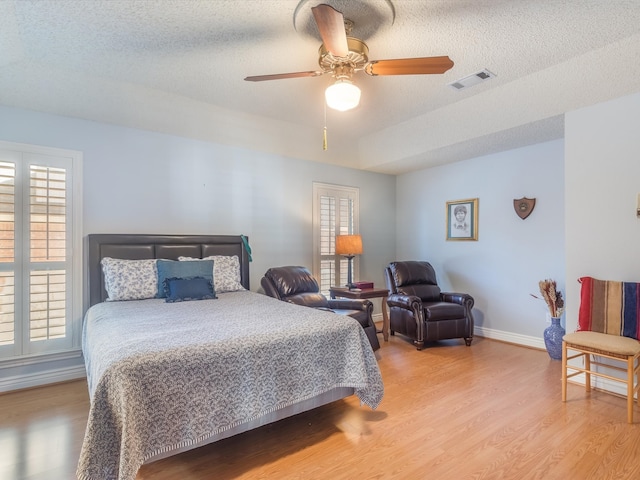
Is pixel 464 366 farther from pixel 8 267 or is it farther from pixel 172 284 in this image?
pixel 8 267

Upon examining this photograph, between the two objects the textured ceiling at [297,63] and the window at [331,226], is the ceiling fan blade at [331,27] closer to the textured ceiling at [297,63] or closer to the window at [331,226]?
the textured ceiling at [297,63]

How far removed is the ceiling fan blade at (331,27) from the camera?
5.69 ft

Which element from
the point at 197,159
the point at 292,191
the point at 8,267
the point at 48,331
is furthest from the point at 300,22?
the point at 48,331

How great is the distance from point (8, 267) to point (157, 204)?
1.36 metres

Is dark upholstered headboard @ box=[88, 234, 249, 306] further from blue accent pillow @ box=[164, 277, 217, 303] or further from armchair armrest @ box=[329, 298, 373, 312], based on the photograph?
armchair armrest @ box=[329, 298, 373, 312]

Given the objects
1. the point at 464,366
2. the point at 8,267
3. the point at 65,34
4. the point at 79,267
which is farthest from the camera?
the point at 464,366

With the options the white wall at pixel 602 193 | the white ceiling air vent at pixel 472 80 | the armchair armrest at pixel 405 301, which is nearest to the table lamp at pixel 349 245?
the armchair armrest at pixel 405 301

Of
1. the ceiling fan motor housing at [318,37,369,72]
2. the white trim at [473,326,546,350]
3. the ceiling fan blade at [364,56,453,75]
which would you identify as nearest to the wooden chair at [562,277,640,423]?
the white trim at [473,326,546,350]

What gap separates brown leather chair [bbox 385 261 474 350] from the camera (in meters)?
4.11

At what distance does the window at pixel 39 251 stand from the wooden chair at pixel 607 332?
174 inches

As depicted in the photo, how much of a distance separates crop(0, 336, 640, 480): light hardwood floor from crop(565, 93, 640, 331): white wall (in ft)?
3.59

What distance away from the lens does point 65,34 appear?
95.7 inches

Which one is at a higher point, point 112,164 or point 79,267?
point 112,164

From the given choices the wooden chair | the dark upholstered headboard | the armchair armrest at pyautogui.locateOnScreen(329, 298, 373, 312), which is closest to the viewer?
the wooden chair
